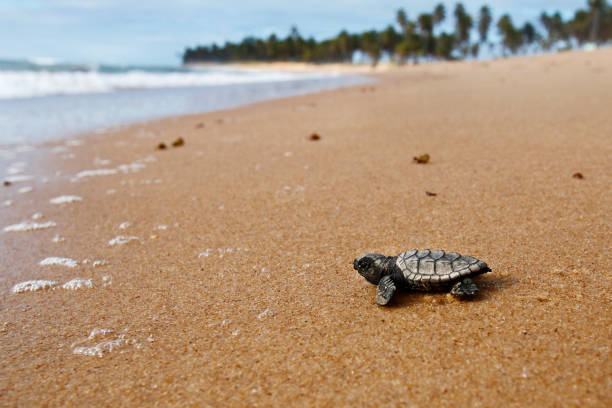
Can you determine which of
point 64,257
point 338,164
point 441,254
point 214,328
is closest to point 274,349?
point 214,328

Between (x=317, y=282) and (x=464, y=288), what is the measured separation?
0.86 meters

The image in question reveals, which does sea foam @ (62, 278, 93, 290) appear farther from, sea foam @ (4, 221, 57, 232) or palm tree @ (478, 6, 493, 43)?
palm tree @ (478, 6, 493, 43)

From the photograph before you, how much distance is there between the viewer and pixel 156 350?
2.13m

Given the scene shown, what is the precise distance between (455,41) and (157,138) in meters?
84.2

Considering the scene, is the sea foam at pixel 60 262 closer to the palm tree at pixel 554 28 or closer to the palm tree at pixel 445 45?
the palm tree at pixel 445 45

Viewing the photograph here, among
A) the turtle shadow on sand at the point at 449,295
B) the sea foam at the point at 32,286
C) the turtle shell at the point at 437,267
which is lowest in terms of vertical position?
the sea foam at the point at 32,286

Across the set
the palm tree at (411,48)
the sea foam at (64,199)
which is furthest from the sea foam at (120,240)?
the palm tree at (411,48)

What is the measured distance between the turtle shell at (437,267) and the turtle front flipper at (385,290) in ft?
0.29

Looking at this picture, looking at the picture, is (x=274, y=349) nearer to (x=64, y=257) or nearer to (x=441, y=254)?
(x=441, y=254)

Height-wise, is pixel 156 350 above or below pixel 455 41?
below

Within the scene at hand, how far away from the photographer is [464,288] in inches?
88.2

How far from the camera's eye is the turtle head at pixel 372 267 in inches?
95.5

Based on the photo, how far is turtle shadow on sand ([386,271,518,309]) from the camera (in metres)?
2.29

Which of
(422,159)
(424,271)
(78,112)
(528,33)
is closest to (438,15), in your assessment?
(528,33)
